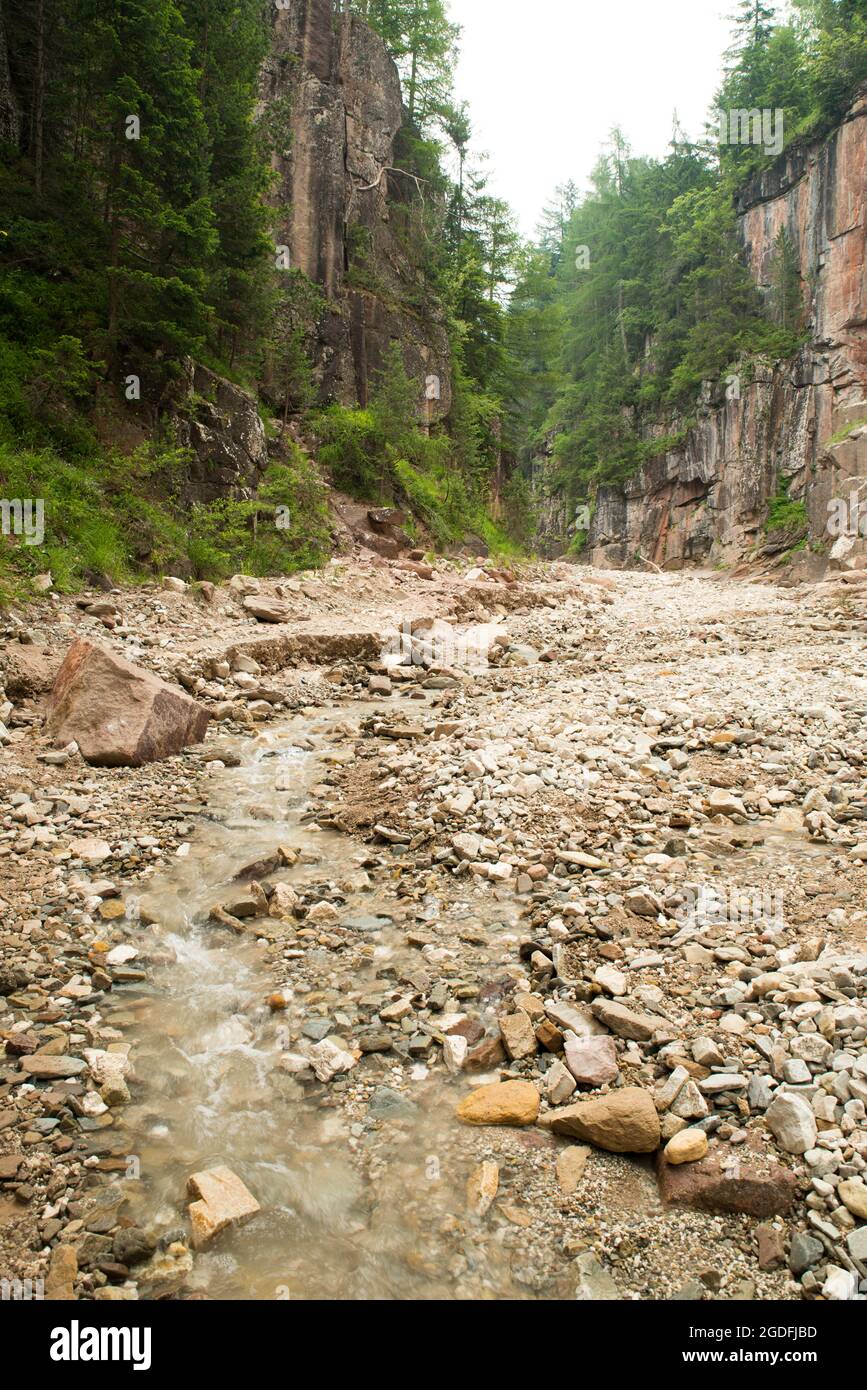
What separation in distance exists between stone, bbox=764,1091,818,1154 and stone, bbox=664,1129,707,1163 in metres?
0.26

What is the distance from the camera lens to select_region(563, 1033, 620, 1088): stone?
3154 millimetres

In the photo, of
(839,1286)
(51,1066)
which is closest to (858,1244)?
(839,1286)

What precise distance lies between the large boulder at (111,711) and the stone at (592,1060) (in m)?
5.02

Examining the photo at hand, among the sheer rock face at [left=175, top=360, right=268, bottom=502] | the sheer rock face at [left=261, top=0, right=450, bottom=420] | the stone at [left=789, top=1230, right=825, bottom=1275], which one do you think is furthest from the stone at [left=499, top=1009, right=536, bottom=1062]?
the sheer rock face at [left=261, top=0, right=450, bottom=420]

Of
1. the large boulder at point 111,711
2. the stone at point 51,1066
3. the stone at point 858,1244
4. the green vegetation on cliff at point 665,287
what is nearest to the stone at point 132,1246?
the stone at point 51,1066

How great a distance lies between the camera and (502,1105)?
309 cm

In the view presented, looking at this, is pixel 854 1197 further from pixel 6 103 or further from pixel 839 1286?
pixel 6 103

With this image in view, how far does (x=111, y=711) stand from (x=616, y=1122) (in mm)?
5782

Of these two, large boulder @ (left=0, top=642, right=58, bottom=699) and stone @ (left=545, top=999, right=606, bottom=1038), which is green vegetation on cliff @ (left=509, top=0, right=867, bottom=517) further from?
stone @ (left=545, top=999, right=606, bottom=1038)

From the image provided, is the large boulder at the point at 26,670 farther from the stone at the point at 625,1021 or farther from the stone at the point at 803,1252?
the stone at the point at 803,1252

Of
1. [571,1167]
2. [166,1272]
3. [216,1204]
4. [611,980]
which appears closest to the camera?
[166,1272]

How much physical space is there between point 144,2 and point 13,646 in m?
11.8

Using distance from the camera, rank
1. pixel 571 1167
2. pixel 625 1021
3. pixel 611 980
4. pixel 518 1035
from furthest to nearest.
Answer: pixel 611 980 < pixel 518 1035 < pixel 625 1021 < pixel 571 1167
